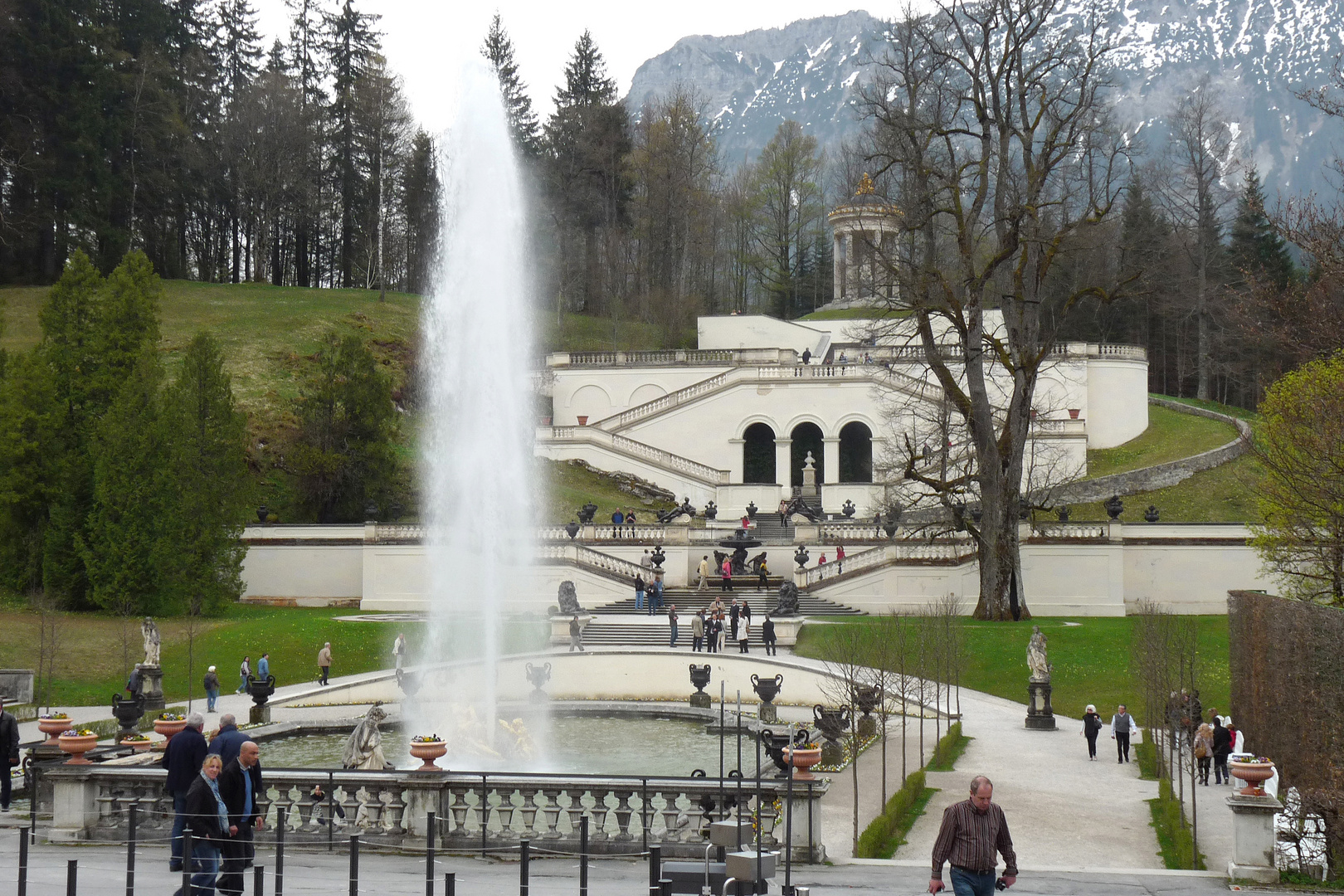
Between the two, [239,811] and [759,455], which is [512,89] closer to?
[759,455]

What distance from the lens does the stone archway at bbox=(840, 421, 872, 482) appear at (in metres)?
59.4

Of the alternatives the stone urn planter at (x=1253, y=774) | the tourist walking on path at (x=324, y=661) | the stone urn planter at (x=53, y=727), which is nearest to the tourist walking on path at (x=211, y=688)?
the tourist walking on path at (x=324, y=661)

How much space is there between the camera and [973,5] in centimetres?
3444

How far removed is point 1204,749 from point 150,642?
67.5 ft

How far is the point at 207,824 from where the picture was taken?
11094mm

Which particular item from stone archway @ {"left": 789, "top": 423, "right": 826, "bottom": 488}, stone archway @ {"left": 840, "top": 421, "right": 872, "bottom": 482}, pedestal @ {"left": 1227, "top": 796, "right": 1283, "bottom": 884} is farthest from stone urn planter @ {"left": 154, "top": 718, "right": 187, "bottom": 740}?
stone archway @ {"left": 840, "top": 421, "right": 872, "bottom": 482}

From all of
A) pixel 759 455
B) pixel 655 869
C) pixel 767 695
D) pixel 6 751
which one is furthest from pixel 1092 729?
pixel 759 455

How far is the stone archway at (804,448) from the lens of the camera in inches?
2352

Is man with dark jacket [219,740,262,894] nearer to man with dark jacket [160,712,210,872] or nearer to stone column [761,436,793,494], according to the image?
man with dark jacket [160,712,210,872]

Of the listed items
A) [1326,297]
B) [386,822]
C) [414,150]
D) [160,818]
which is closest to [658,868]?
[386,822]

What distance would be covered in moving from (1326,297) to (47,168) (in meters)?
56.5

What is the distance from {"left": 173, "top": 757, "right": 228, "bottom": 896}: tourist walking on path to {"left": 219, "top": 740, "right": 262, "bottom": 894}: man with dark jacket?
0.33ft

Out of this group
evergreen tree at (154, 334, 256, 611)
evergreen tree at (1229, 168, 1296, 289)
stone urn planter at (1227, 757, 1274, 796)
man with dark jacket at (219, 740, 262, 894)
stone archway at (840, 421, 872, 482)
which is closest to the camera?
man with dark jacket at (219, 740, 262, 894)

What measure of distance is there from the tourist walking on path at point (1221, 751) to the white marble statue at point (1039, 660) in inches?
186
